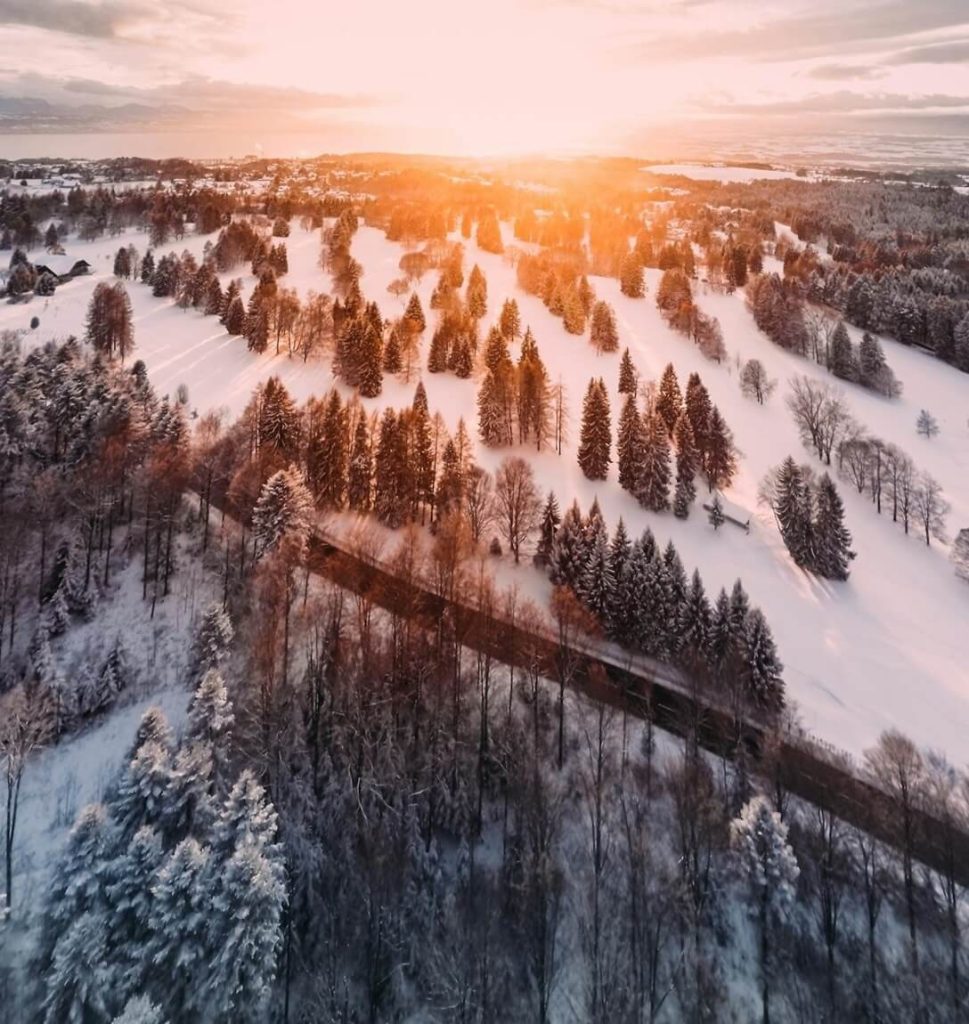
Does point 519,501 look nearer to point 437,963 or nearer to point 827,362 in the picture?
point 437,963

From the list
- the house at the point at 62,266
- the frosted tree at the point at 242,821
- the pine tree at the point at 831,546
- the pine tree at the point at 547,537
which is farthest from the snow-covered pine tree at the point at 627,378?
the house at the point at 62,266

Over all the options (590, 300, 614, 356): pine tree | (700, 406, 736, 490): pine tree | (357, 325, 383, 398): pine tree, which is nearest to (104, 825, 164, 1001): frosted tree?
(357, 325, 383, 398): pine tree

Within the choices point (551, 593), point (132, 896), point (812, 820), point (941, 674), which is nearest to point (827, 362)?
point (941, 674)

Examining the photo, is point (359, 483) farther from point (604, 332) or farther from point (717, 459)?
point (604, 332)

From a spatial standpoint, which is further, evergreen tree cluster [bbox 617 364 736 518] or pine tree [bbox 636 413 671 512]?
evergreen tree cluster [bbox 617 364 736 518]

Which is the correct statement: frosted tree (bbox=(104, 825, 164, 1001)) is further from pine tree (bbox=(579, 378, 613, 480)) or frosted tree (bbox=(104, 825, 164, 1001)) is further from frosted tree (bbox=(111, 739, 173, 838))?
pine tree (bbox=(579, 378, 613, 480))

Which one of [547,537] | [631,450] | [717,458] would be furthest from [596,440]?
[547,537]
